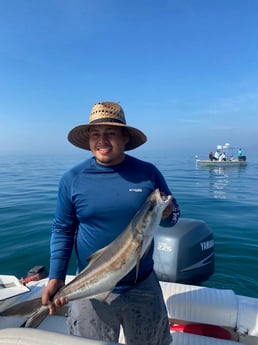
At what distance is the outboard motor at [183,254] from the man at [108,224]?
188 centimetres

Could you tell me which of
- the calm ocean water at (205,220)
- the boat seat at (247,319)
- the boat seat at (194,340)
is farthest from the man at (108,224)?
the calm ocean water at (205,220)

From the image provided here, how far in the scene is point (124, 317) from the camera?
243 cm

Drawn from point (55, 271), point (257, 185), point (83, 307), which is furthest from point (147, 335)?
point (257, 185)

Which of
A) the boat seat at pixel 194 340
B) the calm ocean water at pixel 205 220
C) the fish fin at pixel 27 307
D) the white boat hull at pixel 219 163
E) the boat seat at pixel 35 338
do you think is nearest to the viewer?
the boat seat at pixel 35 338

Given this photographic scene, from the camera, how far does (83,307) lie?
2455mm

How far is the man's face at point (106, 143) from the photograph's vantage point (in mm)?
2436

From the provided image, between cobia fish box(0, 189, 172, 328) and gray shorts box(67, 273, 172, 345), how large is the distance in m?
0.21

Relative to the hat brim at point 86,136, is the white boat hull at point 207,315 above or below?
below

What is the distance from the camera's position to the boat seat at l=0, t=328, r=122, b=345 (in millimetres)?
1387

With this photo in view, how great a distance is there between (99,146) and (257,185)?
17870 mm

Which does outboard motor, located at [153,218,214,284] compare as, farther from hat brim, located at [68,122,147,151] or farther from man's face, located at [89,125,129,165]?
man's face, located at [89,125,129,165]

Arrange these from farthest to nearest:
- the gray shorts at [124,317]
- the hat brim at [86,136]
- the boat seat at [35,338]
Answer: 1. the hat brim at [86,136]
2. the gray shorts at [124,317]
3. the boat seat at [35,338]

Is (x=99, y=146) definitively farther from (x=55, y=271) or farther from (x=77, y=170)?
(x=55, y=271)

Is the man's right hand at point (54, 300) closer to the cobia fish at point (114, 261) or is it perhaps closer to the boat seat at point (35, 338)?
the cobia fish at point (114, 261)
